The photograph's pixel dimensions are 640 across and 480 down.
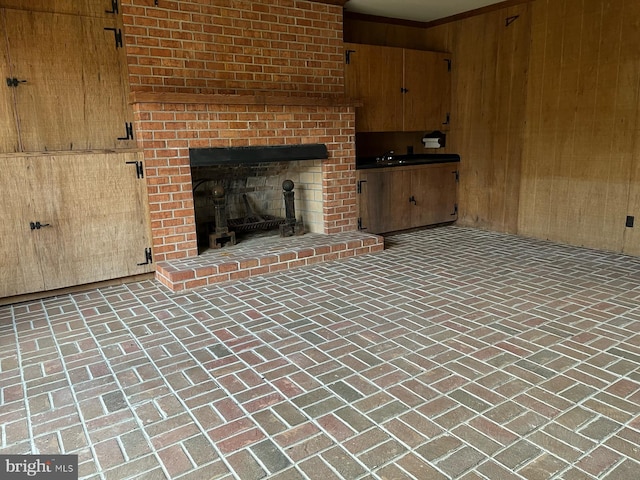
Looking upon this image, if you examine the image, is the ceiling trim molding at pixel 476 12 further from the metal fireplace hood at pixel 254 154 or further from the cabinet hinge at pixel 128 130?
the cabinet hinge at pixel 128 130

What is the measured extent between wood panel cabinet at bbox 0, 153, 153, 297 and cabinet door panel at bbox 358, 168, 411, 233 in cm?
231

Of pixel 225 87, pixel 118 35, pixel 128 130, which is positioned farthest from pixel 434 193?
pixel 118 35

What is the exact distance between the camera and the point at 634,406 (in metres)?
1.89

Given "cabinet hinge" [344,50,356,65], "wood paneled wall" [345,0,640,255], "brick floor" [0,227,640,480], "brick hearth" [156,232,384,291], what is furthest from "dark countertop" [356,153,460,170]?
"brick floor" [0,227,640,480]

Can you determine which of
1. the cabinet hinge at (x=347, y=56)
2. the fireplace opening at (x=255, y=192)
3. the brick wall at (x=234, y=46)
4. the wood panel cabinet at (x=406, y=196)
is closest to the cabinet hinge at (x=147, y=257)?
the fireplace opening at (x=255, y=192)

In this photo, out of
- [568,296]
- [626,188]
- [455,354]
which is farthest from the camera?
[626,188]

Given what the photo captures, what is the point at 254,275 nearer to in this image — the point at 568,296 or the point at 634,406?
the point at 568,296

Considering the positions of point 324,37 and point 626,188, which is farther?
point 324,37

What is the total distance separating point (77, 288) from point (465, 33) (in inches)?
195

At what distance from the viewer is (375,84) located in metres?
5.10

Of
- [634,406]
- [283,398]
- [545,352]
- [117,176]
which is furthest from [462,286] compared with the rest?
[117,176]

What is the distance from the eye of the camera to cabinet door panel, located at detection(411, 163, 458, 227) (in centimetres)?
547

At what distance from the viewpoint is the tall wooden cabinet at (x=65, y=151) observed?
3.26m

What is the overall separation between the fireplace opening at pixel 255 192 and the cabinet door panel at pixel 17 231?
4.42 feet
